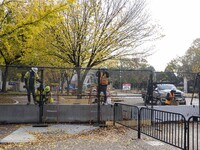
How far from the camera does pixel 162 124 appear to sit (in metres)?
7.86

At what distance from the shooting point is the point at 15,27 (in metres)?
9.79

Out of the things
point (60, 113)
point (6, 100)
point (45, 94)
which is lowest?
point (60, 113)

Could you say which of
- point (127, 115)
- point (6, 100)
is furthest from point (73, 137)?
point (6, 100)

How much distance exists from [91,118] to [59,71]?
2484 millimetres

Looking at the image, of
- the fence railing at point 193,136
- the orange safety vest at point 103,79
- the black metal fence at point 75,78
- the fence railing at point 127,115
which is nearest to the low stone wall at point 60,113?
the fence railing at point 127,115

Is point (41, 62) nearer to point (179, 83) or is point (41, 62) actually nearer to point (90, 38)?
point (90, 38)

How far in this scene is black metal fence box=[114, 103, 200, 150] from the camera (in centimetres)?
644

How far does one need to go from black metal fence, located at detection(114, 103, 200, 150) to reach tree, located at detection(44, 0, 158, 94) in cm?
840

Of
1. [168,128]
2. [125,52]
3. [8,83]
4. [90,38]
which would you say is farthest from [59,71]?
[125,52]

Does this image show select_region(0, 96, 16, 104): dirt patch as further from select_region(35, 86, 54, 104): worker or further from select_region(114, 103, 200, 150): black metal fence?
select_region(114, 103, 200, 150): black metal fence

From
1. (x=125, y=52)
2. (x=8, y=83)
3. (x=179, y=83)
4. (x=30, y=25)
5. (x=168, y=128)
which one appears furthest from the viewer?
(x=125, y=52)

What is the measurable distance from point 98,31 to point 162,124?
11.6 metres

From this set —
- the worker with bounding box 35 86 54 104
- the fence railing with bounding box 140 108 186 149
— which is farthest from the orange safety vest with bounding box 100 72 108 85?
the fence railing with bounding box 140 108 186 149

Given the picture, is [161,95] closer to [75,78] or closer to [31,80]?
[75,78]
